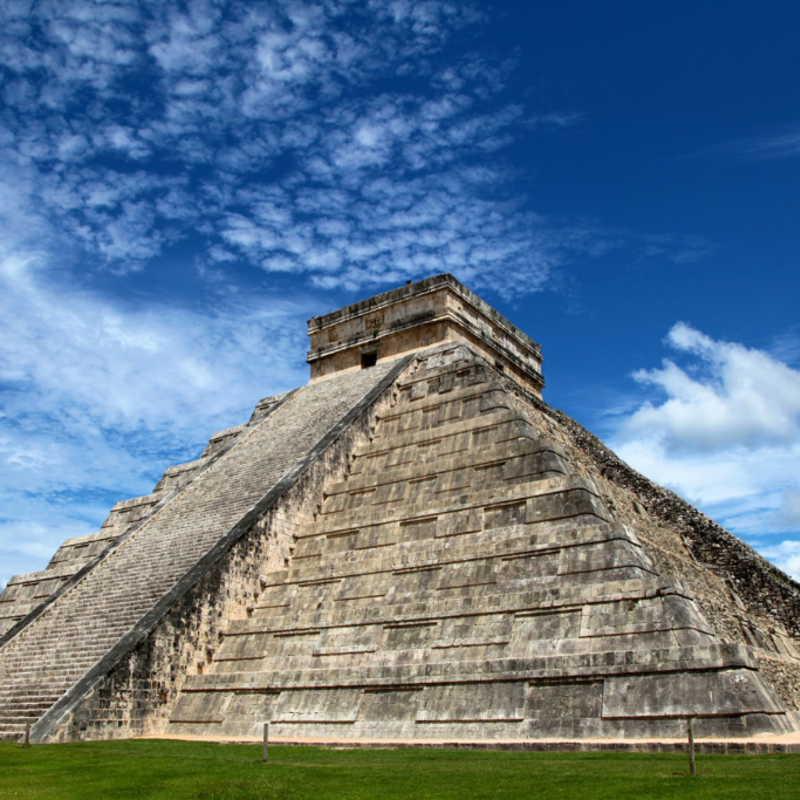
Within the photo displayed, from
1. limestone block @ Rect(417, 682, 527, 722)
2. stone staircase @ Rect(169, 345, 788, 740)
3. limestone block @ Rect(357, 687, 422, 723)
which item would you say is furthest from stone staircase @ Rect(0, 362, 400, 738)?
limestone block @ Rect(417, 682, 527, 722)

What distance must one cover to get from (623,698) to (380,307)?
42.7 feet

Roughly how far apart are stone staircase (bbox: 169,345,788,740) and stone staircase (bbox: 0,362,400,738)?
1469 mm

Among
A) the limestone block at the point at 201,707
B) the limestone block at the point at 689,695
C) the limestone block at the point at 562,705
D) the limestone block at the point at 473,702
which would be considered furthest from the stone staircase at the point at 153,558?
the limestone block at the point at 689,695

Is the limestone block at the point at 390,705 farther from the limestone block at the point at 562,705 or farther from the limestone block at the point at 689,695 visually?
the limestone block at the point at 689,695

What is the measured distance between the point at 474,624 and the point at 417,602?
0.93 m

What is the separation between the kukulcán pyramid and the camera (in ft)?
26.5

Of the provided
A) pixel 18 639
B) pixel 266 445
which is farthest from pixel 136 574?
pixel 266 445

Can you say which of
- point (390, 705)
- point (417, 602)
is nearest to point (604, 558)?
point (417, 602)

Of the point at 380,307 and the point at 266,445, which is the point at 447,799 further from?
the point at 380,307

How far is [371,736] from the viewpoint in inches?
346

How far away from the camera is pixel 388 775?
6.19 meters

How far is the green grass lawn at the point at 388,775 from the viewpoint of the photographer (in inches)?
206

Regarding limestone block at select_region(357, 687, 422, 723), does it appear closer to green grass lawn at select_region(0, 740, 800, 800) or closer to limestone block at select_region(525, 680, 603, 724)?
green grass lawn at select_region(0, 740, 800, 800)

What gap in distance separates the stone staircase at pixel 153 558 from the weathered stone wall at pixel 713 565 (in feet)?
14.9
